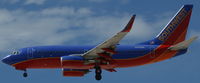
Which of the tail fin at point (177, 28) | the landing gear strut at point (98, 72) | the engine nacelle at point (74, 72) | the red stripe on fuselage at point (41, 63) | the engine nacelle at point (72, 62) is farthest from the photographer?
the tail fin at point (177, 28)

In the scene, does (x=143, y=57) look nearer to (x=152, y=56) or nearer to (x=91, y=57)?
(x=152, y=56)

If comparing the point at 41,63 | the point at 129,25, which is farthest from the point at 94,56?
the point at 129,25

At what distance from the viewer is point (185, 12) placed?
78250mm

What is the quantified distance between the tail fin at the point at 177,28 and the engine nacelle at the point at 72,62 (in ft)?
42.0

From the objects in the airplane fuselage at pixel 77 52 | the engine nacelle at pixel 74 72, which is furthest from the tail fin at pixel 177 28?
the engine nacelle at pixel 74 72

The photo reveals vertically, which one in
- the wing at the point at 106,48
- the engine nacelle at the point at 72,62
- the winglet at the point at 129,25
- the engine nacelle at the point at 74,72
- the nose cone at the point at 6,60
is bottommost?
the engine nacelle at the point at 74,72

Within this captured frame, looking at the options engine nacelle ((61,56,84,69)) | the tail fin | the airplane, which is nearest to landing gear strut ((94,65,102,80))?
the airplane

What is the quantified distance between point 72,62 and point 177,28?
58.2 ft

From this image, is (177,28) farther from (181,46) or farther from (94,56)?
(94,56)

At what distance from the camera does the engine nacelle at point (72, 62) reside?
67881 mm

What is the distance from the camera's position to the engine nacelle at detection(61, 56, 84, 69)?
67881 millimetres

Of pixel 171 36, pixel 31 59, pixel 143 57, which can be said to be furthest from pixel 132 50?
pixel 31 59

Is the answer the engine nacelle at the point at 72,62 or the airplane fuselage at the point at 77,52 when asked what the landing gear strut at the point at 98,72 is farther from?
the engine nacelle at the point at 72,62

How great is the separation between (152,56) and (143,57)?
1258 millimetres
